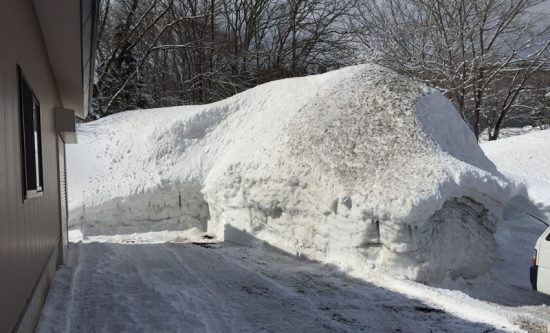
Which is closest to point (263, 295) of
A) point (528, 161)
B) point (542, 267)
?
point (542, 267)

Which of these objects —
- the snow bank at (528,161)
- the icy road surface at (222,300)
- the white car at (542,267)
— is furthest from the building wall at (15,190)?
the snow bank at (528,161)

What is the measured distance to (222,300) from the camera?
19.4 ft

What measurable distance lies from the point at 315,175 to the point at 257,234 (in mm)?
2043

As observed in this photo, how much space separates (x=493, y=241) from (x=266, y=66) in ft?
68.6

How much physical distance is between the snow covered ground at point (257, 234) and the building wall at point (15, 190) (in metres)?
0.79

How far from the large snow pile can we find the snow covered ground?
5 cm

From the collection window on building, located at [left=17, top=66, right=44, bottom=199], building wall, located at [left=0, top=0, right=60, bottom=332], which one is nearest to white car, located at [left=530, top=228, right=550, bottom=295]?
building wall, located at [left=0, top=0, right=60, bottom=332]

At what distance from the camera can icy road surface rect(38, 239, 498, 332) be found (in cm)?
503

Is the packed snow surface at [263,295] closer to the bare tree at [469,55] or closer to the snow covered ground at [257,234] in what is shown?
the snow covered ground at [257,234]

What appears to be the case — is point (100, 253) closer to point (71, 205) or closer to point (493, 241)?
point (71, 205)

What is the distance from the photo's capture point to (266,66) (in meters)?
27.9

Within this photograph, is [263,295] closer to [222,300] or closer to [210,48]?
[222,300]

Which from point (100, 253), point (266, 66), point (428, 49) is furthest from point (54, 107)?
point (266, 66)

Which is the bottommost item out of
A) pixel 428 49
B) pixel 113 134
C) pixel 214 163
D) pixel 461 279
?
pixel 461 279
